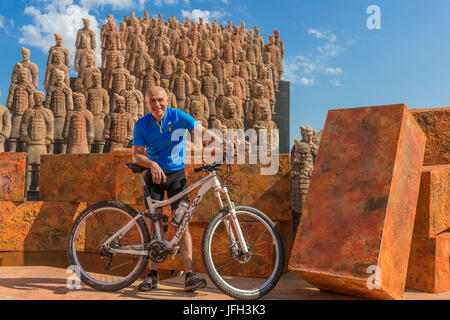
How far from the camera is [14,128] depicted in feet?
40.8

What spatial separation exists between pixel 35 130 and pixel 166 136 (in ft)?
27.9

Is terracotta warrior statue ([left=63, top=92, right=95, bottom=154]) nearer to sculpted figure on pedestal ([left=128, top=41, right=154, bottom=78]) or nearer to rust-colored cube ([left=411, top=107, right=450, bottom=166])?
sculpted figure on pedestal ([left=128, top=41, right=154, bottom=78])

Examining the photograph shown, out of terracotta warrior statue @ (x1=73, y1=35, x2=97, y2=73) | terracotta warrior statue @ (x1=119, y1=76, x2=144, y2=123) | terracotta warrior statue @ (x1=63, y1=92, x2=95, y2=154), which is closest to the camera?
terracotta warrior statue @ (x1=63, y1=92, x2=95, y2=154)

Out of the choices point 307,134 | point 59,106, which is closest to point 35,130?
point 59,106

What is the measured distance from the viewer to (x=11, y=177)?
18.3ft

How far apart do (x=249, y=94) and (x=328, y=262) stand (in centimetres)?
1887

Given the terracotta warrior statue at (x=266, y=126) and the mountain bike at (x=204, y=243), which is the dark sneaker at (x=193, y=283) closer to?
the mountain bike at (x=204, y=243)

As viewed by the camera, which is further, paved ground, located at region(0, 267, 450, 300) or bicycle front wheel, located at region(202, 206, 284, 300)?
bicycle front wheel, located at region(202, 206, 284, 300)

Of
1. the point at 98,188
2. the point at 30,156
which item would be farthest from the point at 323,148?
the point at 30,156

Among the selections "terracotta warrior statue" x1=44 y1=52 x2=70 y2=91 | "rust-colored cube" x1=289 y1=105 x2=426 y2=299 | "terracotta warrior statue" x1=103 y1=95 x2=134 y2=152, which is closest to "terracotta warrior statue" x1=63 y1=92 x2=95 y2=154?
"terracotta warrior statue" x1=103 y1=95 x2=134 y2=152

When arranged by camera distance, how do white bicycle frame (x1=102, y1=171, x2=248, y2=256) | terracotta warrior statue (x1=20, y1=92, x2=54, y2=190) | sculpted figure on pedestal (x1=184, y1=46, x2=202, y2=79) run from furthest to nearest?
1. sculpted figure on pedestal (x1=184, y1=46, x2=202, y2=79)
2. terracotta warrior statue (x1=20, y1=92, x2=54, y2=190)
3. white bicycle frame (x1=102, y1=171, x2=248, y2=256)

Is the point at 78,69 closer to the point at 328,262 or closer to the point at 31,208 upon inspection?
the point at 31,208

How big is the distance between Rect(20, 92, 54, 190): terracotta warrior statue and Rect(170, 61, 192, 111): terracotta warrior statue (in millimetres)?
6150

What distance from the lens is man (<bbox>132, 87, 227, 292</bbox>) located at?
3.40 m
